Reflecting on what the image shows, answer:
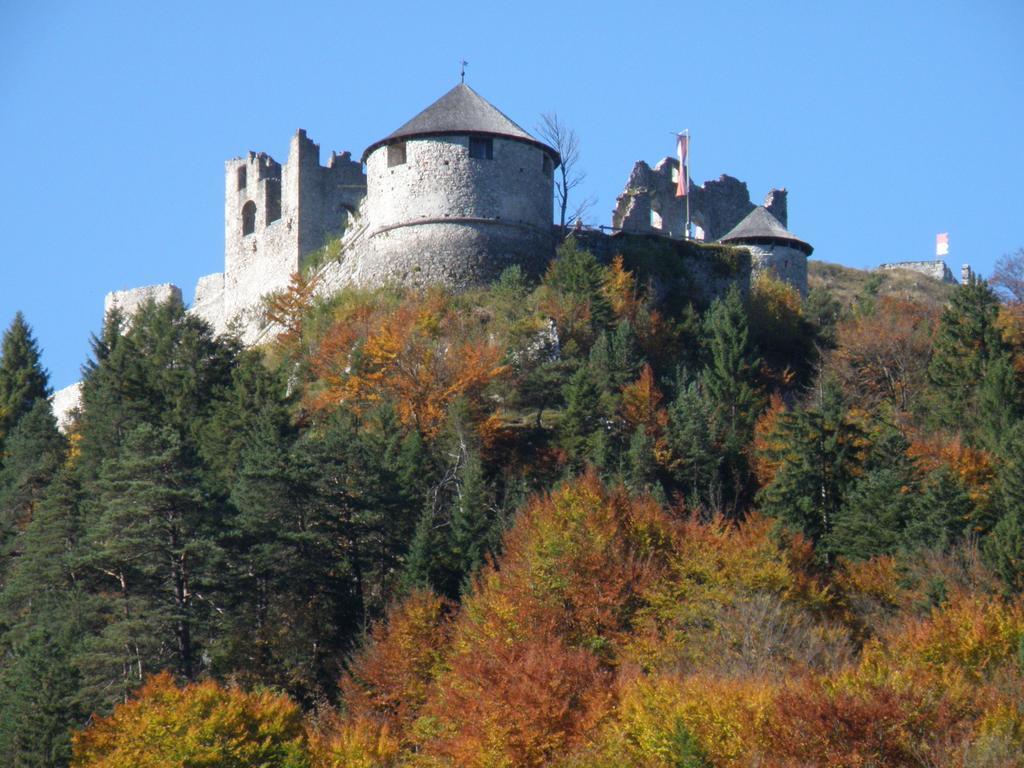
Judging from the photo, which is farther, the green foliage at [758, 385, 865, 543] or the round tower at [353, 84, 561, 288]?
the round tower at [353, 84, 561, 288]

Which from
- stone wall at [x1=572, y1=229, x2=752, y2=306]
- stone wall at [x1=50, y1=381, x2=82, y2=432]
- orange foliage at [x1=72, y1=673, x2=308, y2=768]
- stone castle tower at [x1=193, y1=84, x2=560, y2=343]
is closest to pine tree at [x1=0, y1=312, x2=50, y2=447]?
stone wall at [x1=50, y1=381, x2=82, y2=432]

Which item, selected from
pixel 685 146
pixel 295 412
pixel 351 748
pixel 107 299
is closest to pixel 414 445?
pixel 295 412

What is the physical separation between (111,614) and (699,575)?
11609mm

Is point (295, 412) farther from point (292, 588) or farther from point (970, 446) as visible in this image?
point (970, 446)

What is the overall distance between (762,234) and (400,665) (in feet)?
88.6

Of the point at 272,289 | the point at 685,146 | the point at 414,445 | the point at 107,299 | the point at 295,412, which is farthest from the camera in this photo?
the point at 107,299

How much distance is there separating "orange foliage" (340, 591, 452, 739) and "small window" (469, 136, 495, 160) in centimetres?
1652

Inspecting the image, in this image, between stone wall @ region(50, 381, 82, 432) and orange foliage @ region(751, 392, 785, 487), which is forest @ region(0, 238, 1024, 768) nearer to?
→ orange foliage @ region(751, 392, 785, 487)

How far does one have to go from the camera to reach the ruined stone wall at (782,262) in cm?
A: 6234

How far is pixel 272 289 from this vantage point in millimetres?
62281

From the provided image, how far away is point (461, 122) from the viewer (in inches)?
2144

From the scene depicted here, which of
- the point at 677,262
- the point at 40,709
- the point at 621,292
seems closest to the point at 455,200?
the point at 621,292

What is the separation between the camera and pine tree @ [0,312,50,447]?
60.4m

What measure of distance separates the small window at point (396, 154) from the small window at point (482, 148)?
1902 millimetres
